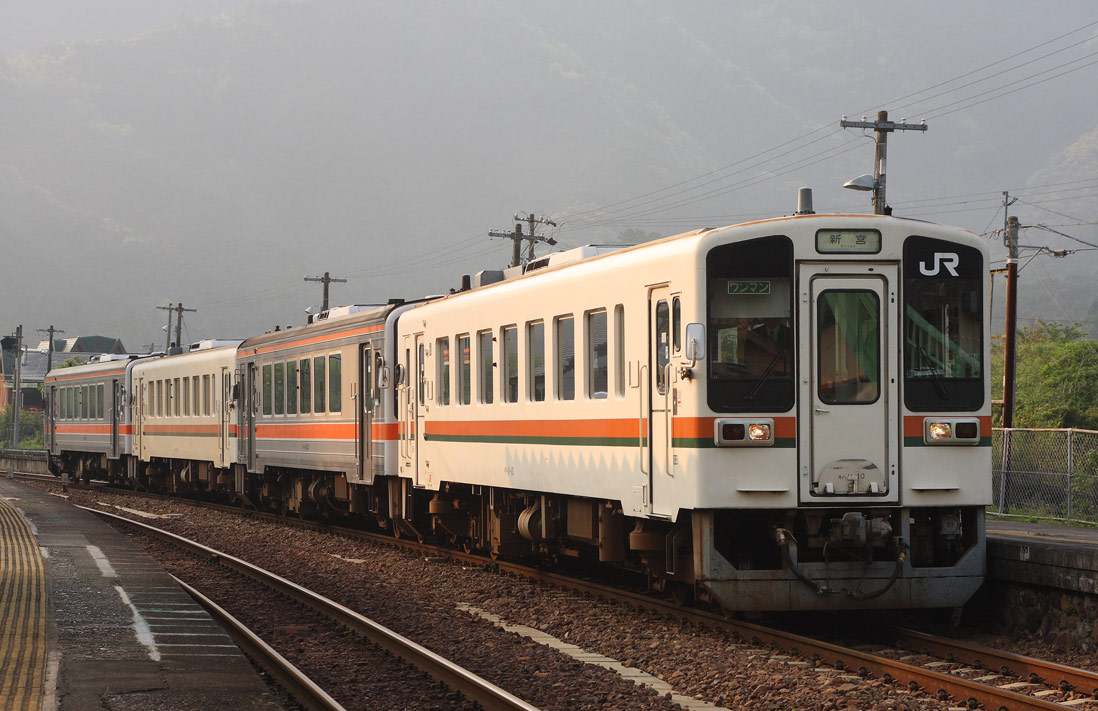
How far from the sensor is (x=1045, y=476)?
22141mm

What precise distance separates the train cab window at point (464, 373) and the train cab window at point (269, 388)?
9.26 m

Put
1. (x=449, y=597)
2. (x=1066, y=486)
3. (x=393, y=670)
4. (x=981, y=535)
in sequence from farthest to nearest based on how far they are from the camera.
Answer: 1. (x=1066, y=486)
2. (x=449, y=597)
3. (x=981, y=535)
4. (x=393, y=670)

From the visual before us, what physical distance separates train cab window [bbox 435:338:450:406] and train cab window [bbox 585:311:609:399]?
172 inches

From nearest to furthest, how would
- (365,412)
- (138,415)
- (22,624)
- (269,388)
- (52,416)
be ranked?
(22,624) → (365,412) → (269,388) → (138,415) → (52,416)

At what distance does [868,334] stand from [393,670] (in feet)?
14.1

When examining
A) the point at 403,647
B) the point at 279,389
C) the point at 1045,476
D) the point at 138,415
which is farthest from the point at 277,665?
the point at 138,415

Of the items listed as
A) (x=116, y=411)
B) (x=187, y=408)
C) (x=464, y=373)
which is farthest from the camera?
(x=116, y=411)

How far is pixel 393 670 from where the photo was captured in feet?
31.5

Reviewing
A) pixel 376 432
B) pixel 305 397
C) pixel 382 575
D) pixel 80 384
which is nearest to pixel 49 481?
pixel 80 384

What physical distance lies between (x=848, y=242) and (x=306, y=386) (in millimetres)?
13557

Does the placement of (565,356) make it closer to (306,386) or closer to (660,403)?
(660,403)

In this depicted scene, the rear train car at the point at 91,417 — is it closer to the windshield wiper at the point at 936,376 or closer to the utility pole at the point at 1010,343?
the utility pole at the point at 1010,343

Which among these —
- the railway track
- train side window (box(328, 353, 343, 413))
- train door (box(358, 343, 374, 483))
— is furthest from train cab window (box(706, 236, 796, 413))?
train side window (box(328, 353, 343, 413))

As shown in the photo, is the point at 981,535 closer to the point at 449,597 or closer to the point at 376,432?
the point at 449,597
